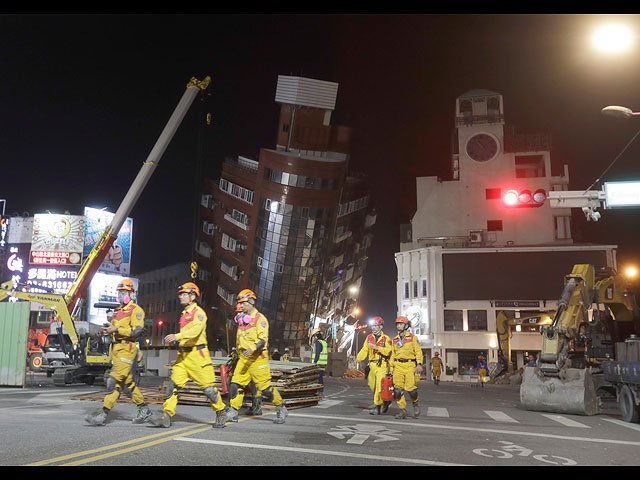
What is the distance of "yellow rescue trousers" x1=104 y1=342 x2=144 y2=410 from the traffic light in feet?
38.7

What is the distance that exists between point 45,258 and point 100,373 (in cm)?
5059

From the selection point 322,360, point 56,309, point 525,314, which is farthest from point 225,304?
point 322,360

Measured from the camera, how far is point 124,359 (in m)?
9.04

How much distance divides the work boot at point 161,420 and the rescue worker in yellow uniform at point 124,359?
0.92ft

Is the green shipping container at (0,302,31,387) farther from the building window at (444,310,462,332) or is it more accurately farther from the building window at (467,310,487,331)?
the building window at (467,310,487,331)

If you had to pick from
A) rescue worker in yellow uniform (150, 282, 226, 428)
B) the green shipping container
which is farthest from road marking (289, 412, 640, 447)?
the green shipping container

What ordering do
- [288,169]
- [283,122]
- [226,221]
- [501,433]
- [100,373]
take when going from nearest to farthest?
[501,433] → [100,373] → [288,169] → [226,221] → [283,122]

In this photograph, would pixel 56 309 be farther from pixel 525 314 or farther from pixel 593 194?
pixel 525 314

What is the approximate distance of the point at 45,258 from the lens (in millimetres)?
69438

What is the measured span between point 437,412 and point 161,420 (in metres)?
7.70

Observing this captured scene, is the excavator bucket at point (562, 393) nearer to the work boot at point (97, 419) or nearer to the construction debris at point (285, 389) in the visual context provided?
the construction debris at point (285, 389)

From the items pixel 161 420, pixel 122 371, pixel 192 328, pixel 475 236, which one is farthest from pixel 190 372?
pixel 475 236

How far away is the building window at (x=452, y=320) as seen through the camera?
186 ft

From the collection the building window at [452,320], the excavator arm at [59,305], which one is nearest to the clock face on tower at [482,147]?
the building window at [452,320]
